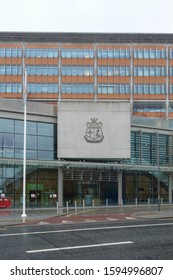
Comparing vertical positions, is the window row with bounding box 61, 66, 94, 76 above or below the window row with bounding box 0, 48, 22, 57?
below

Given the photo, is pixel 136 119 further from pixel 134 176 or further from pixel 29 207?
pixel 29 207

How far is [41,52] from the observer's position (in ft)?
291

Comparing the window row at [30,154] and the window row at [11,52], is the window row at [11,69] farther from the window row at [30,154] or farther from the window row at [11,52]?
the window row at [30,154]

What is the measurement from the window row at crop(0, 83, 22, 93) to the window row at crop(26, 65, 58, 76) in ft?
12.9

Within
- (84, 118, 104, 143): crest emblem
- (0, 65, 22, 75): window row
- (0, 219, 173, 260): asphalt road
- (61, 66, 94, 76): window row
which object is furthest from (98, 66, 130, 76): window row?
(0, 219, 173, 260): asphalt road

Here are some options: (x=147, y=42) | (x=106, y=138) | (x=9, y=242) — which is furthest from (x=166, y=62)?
(x=9, y=242)

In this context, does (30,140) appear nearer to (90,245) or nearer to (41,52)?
(90,245)

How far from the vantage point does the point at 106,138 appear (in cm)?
4275

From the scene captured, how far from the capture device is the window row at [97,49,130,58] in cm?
9006

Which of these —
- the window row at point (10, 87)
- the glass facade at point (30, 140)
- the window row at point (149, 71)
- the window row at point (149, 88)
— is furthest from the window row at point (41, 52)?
the glass facade at point (30, 140)

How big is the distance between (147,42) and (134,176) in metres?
54.0

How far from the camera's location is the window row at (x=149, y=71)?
297 ft

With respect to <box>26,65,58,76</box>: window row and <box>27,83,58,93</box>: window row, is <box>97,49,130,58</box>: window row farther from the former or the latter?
<box>27,83,58,93</box>: window row

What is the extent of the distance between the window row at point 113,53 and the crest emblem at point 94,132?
5042cm
